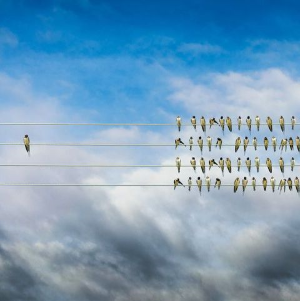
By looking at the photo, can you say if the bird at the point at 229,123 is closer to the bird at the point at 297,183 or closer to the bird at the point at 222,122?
the bird at the point at 222,122

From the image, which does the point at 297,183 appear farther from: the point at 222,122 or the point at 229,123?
the point at 222,122

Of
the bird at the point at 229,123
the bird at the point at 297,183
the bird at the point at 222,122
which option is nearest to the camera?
the bird at the point at 297,183

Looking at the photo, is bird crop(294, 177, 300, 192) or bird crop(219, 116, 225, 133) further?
bird crop(219, 116, 225, 133)

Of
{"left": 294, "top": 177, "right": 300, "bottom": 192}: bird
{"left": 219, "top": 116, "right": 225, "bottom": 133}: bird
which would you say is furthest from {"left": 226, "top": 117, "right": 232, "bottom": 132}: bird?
{"left": 294, "top": 177, "right": 300, "bottom": 192}: bird

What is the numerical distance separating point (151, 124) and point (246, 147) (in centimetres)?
828

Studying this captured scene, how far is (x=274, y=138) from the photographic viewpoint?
155ft

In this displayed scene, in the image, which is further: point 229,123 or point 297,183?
point 229,123

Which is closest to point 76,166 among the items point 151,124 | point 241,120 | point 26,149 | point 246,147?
point 151,124

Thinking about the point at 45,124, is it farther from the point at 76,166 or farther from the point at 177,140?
the point at 177,140

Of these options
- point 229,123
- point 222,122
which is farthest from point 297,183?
point 222,122

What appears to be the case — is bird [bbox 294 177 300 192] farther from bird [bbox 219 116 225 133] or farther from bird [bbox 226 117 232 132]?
bird [bbox 219 116 225 133]

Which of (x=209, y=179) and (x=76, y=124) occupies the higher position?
(x=76, y=124)

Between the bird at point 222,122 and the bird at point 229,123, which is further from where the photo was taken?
the bird at point 229,123

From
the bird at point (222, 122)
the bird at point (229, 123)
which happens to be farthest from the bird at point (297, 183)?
the bird at point (222, 122)
